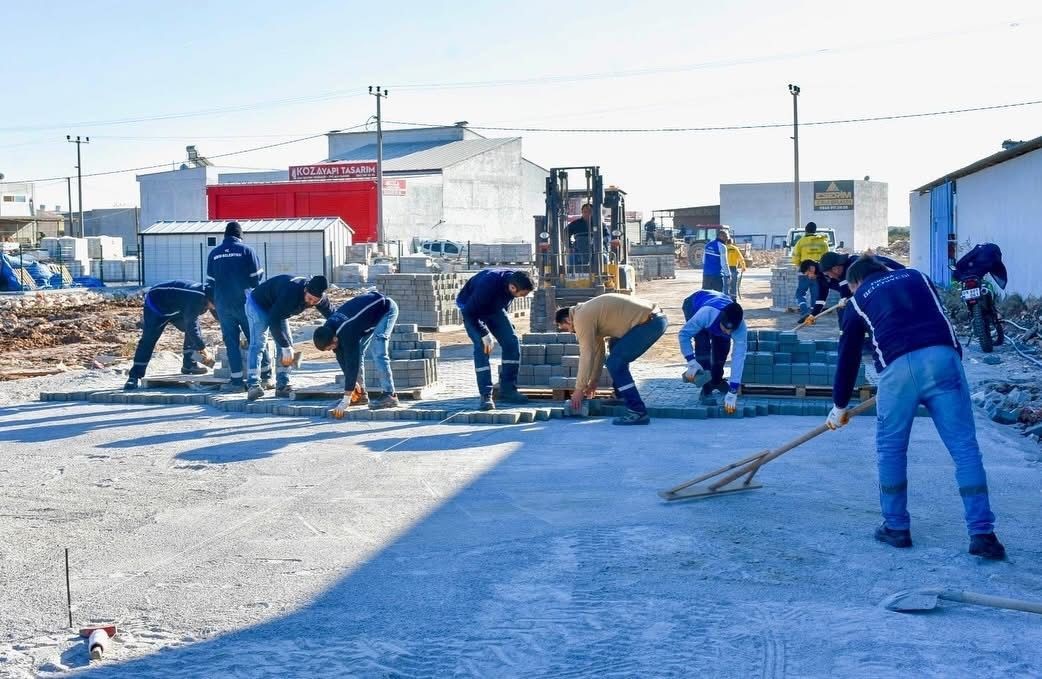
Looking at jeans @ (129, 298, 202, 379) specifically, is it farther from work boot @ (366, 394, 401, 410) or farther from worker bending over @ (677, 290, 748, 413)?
worker bending over @ (677, 290, 748, 413)

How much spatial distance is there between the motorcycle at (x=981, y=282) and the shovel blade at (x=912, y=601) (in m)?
11.0

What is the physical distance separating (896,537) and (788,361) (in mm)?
5922

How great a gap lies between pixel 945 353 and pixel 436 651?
3.33m

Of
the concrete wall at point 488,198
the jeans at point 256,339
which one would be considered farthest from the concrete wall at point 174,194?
the jeans at point 256,339

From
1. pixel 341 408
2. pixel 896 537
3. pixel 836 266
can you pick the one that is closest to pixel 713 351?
pixel 836 266

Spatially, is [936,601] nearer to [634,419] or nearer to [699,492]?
[699,492]

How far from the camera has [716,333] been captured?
36.2 ft

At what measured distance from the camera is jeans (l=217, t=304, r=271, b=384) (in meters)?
12.6

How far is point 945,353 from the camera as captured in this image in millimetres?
6188

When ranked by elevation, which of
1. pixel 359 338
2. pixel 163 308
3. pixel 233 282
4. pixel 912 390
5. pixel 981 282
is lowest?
pixel 912 390

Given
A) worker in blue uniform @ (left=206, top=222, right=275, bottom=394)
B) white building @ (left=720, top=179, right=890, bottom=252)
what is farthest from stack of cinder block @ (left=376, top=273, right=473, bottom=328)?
white building @ (left=720, top=179, right=890, bottom=252)

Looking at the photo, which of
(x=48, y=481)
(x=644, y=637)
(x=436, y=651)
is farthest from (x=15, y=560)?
(x=644, y=637)

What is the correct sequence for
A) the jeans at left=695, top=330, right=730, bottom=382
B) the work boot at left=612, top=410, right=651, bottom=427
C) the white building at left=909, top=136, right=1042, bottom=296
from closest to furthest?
the work boot at left=612, top=410, right=651, bottom=427 < the jeans at left=695, top=330, right=730, bottom=382 < the white building at left=909, top=136, right=1042, bottom=296

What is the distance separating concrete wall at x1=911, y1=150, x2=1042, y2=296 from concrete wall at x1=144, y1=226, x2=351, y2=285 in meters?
19.1
